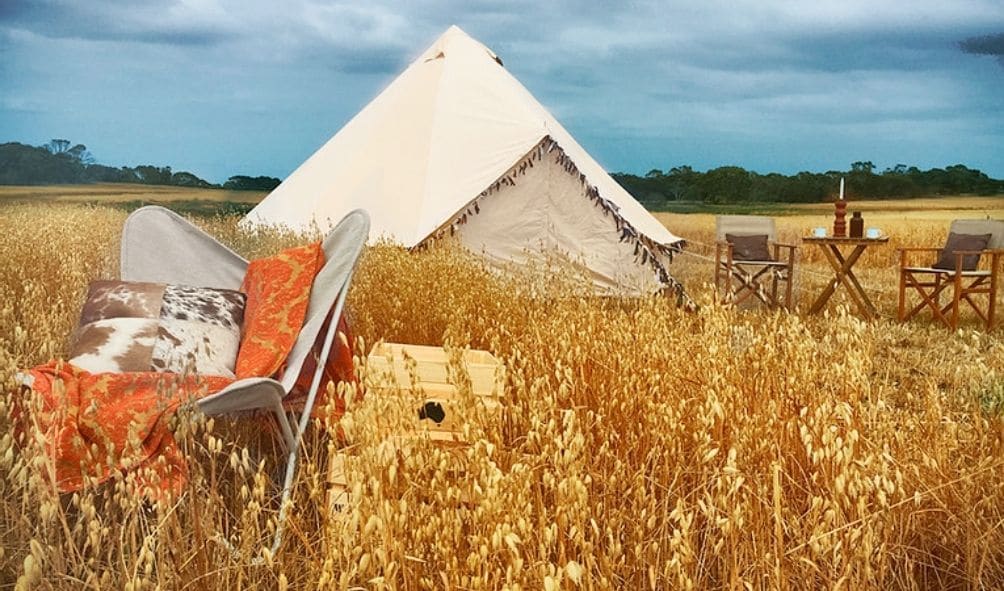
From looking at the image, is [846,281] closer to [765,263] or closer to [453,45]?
[765,263]

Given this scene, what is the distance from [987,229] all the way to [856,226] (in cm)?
114

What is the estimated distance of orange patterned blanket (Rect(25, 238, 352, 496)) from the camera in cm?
168

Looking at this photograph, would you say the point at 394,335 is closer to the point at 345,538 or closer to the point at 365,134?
the point at 345,538

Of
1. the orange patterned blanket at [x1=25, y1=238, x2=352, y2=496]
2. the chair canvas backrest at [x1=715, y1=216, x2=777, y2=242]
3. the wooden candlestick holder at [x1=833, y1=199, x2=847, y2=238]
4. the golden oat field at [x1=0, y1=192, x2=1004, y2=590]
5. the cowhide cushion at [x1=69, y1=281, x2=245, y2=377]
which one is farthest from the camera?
the chair canvas backrest at [x1=715, y1=216, x2=777, y2=242]

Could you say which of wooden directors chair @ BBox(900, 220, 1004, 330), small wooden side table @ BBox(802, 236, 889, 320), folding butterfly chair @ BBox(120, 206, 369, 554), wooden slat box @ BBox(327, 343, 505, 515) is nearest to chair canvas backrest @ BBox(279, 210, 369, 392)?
folding butterfly chair @ BBox(120, 206, 369, 554)

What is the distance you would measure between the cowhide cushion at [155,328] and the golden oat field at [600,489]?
221 millimetres

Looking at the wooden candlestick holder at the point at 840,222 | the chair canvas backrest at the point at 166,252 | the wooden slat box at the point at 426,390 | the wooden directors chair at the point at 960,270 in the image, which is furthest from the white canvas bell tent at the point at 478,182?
the wooden slat box at the point at 426,390

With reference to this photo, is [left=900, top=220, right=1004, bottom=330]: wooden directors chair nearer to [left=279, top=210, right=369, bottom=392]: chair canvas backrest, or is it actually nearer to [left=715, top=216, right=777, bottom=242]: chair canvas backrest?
[left=715, top=216, right=777, bottom=242]: chair canvas backrest

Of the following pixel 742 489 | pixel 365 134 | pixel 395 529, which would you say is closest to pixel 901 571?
pixel 742 489

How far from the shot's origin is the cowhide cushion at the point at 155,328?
3.09m

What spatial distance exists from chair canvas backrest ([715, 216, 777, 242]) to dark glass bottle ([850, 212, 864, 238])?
0.99 meters

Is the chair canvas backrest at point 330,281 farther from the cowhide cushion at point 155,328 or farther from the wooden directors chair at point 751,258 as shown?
the wooden directors chair at point 751,258

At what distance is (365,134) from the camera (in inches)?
331

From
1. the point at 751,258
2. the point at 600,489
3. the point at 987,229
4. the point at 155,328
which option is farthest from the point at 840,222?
the point at 600,489
